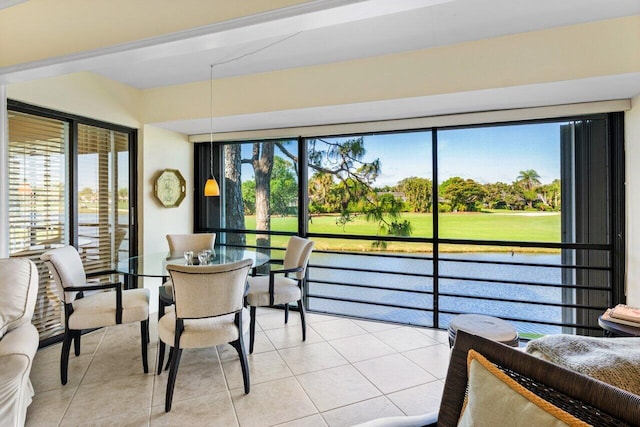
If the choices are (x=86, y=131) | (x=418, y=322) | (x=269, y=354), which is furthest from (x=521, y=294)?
(x=86, y=131)

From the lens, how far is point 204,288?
217 cm

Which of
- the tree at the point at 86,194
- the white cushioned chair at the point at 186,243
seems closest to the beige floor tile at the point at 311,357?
the white cushioned chair at the point at 186,243

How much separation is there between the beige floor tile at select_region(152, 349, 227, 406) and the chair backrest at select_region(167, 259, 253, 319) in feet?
1.98

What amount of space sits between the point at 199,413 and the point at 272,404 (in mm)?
467

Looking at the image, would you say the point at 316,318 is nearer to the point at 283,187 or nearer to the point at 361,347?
the point at 361,347

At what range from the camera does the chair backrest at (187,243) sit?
3727 mm

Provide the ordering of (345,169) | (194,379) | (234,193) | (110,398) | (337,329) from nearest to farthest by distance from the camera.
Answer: (110,398) → (194,379) → (337,329) → (345,169) → (234,193)

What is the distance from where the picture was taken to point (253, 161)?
4480mm

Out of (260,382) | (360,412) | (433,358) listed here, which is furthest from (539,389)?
(433,358)

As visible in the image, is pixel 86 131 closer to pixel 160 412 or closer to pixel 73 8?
pixel 73 8

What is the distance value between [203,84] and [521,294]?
161 inches

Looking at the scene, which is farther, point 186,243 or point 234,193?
point 234,193

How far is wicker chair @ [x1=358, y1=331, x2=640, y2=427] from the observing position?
2.29 ft

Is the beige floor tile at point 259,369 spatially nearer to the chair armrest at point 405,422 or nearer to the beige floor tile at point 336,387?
the beige floor tile at point 336,387
